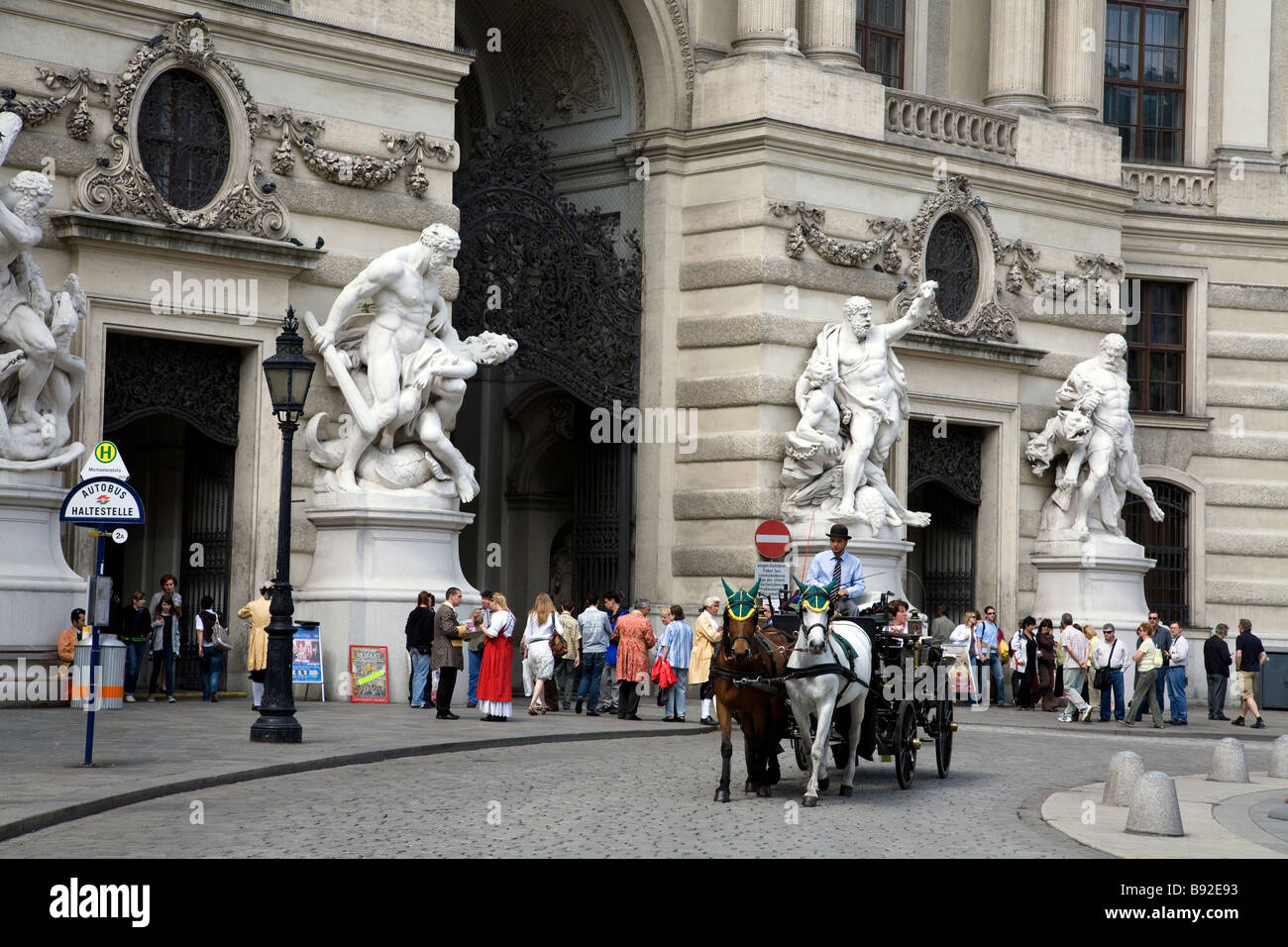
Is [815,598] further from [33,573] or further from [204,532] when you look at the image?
[204,532]

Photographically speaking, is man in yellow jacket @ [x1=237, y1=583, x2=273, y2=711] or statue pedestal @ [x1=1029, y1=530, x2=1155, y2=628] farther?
statue pedestal @ [x1=1029, y1=530, x2=1155, y2=628]

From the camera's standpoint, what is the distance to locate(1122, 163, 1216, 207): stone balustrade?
3722 cm

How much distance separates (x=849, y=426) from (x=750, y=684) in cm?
1482

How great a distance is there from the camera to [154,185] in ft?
80.5

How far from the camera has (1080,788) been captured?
696 inches

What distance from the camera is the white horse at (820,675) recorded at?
50.3 feet

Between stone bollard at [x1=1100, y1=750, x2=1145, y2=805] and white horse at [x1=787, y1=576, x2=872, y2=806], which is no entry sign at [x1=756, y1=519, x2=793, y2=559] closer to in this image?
white horse at [x1=787, y1=576, x2=872, y2=806]

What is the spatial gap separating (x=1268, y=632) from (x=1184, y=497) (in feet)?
9.61

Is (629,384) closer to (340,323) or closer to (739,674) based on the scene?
(340,323)

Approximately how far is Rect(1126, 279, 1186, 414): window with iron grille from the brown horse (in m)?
22.9

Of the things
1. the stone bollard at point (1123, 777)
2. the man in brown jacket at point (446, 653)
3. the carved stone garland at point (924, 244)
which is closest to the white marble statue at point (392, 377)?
the man in brown jacket at point (446, 653)

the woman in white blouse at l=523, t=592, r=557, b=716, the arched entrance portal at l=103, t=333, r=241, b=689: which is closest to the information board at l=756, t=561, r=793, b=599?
the woman in white blouse at l=523, t=592, r=557, b=716

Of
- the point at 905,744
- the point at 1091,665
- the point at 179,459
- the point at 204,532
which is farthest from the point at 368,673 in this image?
the point at 1091,665

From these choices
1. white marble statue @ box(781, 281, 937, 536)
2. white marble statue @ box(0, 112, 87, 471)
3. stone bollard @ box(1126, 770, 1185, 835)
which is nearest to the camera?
stone bollard @ box(1126, 770, 1185, 835)
